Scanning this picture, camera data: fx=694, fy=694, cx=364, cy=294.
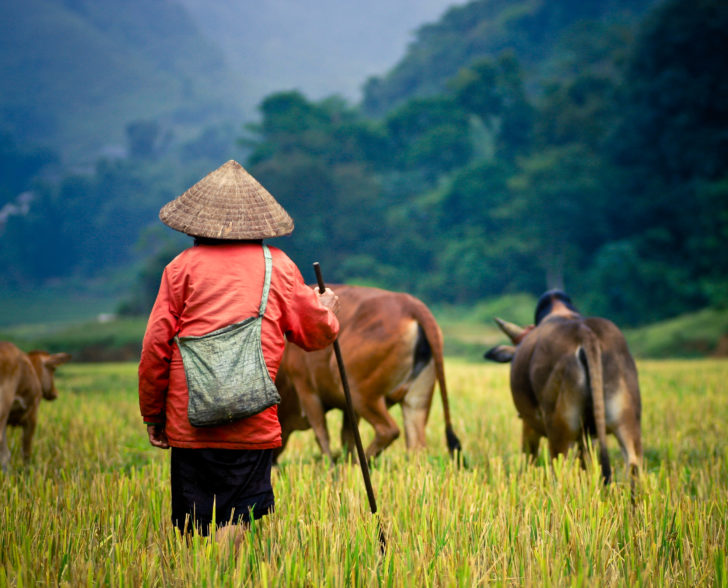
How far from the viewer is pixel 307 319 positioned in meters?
3.23

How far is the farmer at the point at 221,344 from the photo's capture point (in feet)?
9.66

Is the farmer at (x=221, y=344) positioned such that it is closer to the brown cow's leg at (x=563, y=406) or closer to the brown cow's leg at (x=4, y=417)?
the brown cow's leg at (x=563, y=406)

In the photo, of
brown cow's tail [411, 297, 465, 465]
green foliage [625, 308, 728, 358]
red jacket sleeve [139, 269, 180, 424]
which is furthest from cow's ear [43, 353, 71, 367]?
green foliage [625, 308, 728, 358]

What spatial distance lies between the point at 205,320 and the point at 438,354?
253 centimetres

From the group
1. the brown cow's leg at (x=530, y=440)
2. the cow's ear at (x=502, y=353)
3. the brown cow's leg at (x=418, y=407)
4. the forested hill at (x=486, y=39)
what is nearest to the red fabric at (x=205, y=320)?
the brown cow's leg at (x=418, y=407)

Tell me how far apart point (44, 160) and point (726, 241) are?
7170 cm

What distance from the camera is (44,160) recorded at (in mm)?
76562

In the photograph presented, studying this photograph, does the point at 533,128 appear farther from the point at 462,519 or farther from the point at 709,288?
the point at 462,519

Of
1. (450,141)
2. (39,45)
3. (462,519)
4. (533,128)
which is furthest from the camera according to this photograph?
(39,45)

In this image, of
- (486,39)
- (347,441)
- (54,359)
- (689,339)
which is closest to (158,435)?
(347,441)

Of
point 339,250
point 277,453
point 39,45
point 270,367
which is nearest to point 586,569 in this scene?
point 270,367

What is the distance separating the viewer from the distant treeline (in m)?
27.4

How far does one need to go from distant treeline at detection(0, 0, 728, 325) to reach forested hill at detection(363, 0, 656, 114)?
177 mm

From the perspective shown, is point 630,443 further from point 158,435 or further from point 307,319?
point 158,435
